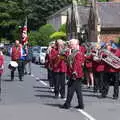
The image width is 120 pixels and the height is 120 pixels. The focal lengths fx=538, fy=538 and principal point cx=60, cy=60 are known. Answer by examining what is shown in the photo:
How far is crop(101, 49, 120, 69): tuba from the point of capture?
1748 cm

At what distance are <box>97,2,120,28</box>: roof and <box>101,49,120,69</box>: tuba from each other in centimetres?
3867

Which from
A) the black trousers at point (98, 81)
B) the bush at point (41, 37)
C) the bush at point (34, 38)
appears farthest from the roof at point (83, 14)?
the black trousers at point (98, 81)

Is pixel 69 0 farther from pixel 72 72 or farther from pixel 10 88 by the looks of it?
pixel 72 72

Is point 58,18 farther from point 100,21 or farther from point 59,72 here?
point 59,72

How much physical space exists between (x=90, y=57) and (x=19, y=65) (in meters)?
5.86

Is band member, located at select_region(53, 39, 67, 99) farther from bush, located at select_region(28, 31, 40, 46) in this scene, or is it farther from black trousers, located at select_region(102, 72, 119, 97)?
bush, located at select_region(28, 31, 40, 46)

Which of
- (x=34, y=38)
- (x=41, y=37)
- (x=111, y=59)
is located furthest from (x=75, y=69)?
(x=34, y=38)

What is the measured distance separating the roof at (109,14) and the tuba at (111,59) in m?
38.7

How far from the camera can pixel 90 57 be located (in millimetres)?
21094

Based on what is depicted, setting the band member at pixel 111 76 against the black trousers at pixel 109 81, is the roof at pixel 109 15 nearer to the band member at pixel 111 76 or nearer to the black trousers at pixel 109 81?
the band member at pixel 111 76

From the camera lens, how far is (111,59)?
17641mm

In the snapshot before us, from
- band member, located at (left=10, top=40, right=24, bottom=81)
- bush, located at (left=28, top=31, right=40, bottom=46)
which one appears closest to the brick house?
bush, located at (left=28, top=31, right=40, bottom=46)

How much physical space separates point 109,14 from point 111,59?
4151 cm

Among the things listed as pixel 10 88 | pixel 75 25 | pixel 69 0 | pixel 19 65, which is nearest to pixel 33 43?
pixel 75 25
